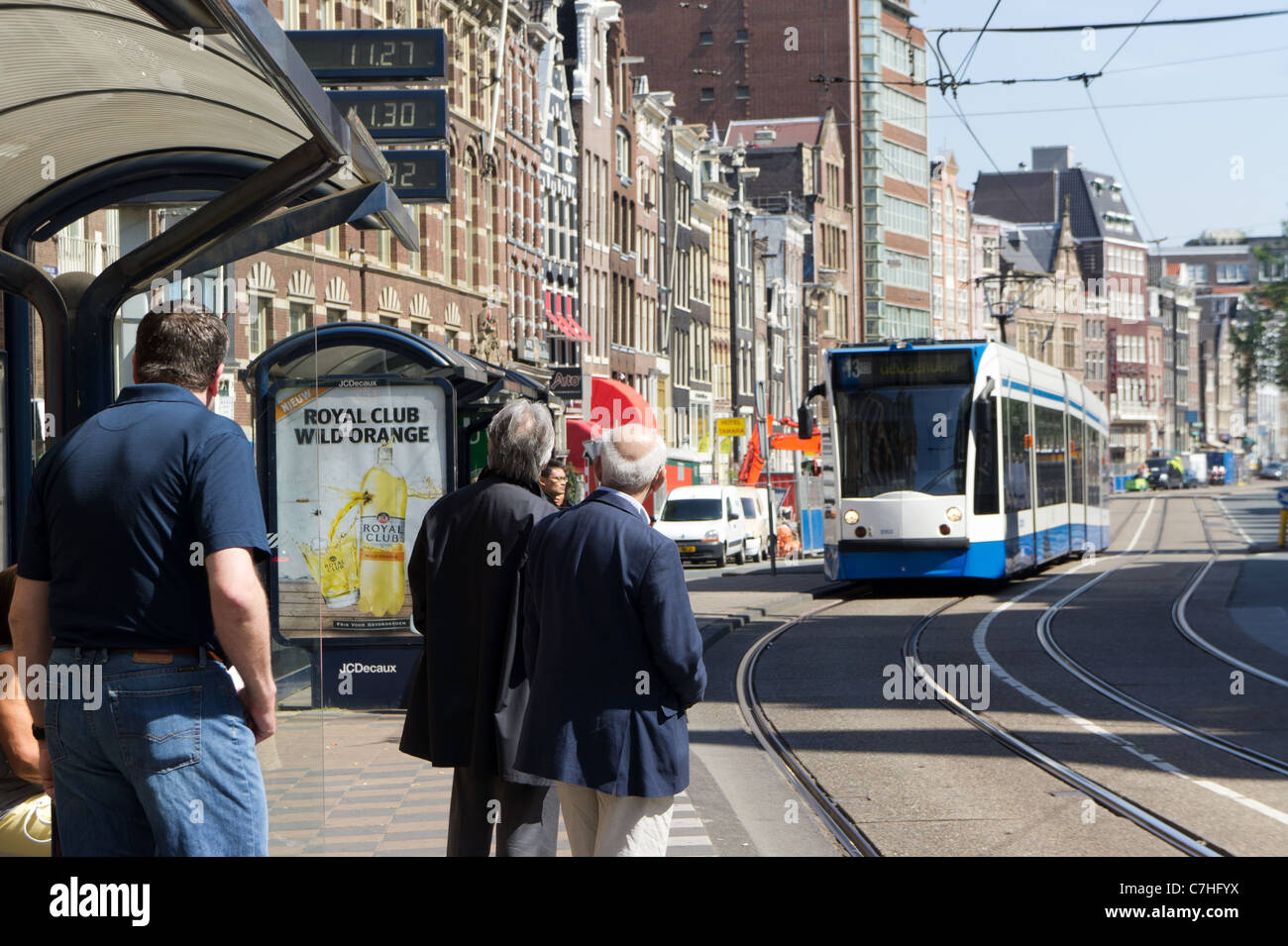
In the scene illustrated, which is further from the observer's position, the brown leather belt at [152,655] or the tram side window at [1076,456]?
the tram side window at [1076,456]

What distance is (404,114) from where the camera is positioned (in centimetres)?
1292

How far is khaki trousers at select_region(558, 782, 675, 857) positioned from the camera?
5.21m

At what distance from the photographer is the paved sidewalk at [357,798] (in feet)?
18.4

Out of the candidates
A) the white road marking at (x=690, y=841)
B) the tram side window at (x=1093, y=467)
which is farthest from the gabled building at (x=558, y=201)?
the white road marking at (x=690, y=841)

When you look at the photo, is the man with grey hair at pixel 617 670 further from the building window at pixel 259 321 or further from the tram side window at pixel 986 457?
the tram side window at pixel 986 457

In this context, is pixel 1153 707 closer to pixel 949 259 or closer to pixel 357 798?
pixel 357 798

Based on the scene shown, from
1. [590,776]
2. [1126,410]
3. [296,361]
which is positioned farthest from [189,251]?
[1126,410]

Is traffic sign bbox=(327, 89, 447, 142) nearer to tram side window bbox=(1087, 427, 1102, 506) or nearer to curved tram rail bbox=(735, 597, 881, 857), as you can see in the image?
curved tram rail bbox=(735, 597, 881, 857)

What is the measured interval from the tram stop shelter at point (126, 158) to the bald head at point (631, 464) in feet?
5.12

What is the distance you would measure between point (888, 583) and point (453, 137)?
46.9ft

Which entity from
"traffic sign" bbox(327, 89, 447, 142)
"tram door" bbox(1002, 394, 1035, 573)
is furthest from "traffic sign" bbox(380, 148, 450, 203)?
"tram door" bbox(1002, 394, 1035, 573)

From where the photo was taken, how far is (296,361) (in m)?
11.9

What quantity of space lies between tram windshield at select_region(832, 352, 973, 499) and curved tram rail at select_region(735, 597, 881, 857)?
5791 mm
